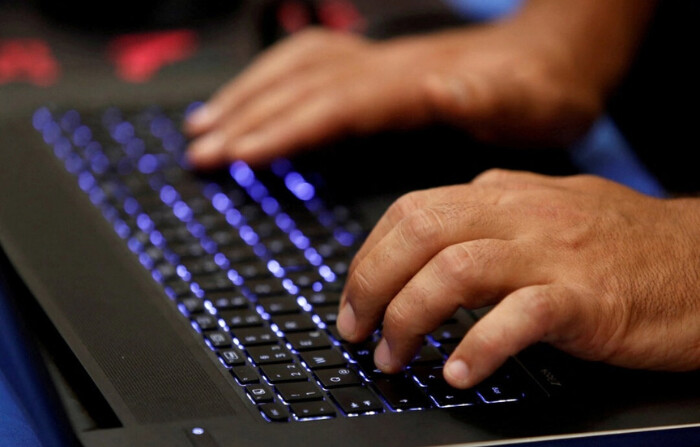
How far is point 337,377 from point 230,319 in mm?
101

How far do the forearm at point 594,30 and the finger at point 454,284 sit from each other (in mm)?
515

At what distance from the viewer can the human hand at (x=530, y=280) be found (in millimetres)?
552

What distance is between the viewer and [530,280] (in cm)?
57

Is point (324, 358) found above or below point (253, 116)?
below

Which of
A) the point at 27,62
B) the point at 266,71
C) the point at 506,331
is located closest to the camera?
the point at 506,331

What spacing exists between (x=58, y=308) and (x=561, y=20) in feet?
2.12

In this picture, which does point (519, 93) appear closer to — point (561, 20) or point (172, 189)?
point (561, 20)

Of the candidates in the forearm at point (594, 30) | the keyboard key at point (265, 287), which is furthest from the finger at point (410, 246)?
the forearm at point (594, 30)

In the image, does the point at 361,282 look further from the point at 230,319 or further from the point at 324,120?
the point at 324,120

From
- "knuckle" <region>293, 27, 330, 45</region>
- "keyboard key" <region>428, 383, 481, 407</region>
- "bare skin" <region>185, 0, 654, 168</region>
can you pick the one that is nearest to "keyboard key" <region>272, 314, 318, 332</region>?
"keyboard key" <region>428, 383, 481, 407</region>

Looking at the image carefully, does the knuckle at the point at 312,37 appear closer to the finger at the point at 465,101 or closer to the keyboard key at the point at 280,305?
the finger at the point at 465,101

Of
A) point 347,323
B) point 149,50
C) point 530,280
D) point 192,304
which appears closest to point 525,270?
point 530,280

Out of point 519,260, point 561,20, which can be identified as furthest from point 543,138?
point 519,260

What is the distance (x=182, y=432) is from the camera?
0.53 metres
